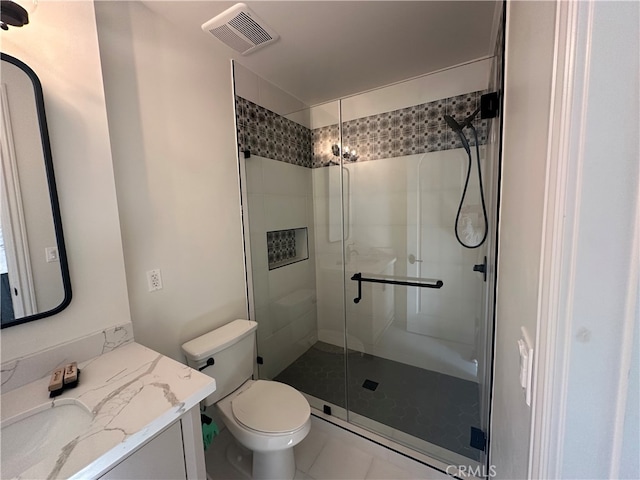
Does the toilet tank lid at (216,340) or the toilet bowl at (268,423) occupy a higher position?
the toilet tank lid at (216,340)

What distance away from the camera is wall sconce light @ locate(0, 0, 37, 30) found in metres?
0.81

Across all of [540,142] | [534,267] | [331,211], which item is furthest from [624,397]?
[331,211]

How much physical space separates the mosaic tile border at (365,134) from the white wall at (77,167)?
90 cm

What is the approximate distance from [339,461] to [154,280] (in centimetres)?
153

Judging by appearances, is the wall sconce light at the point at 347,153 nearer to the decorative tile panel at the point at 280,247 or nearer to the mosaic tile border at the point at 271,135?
the mosaic tile border at the point at 271,135

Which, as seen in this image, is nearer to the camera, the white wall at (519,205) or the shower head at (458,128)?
the white wall at (519,205)

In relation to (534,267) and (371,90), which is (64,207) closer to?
(534,267)

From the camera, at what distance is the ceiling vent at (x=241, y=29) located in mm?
1351

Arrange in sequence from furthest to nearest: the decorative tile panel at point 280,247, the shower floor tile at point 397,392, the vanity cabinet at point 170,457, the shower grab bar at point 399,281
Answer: the decorative tile panel at point 280,247 → the shower grab bar at point 399,281 → the shower floor tile at point 397,392 → the vanity cabinet at point 170,457

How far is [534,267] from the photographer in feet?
1.82

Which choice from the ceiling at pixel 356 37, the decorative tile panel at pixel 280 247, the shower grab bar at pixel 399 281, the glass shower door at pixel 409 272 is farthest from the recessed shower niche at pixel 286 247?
the ceiling at pixel 356 37

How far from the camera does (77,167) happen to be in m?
1.05

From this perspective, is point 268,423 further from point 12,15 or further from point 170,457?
point 12,15

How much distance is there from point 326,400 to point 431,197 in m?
1.80
